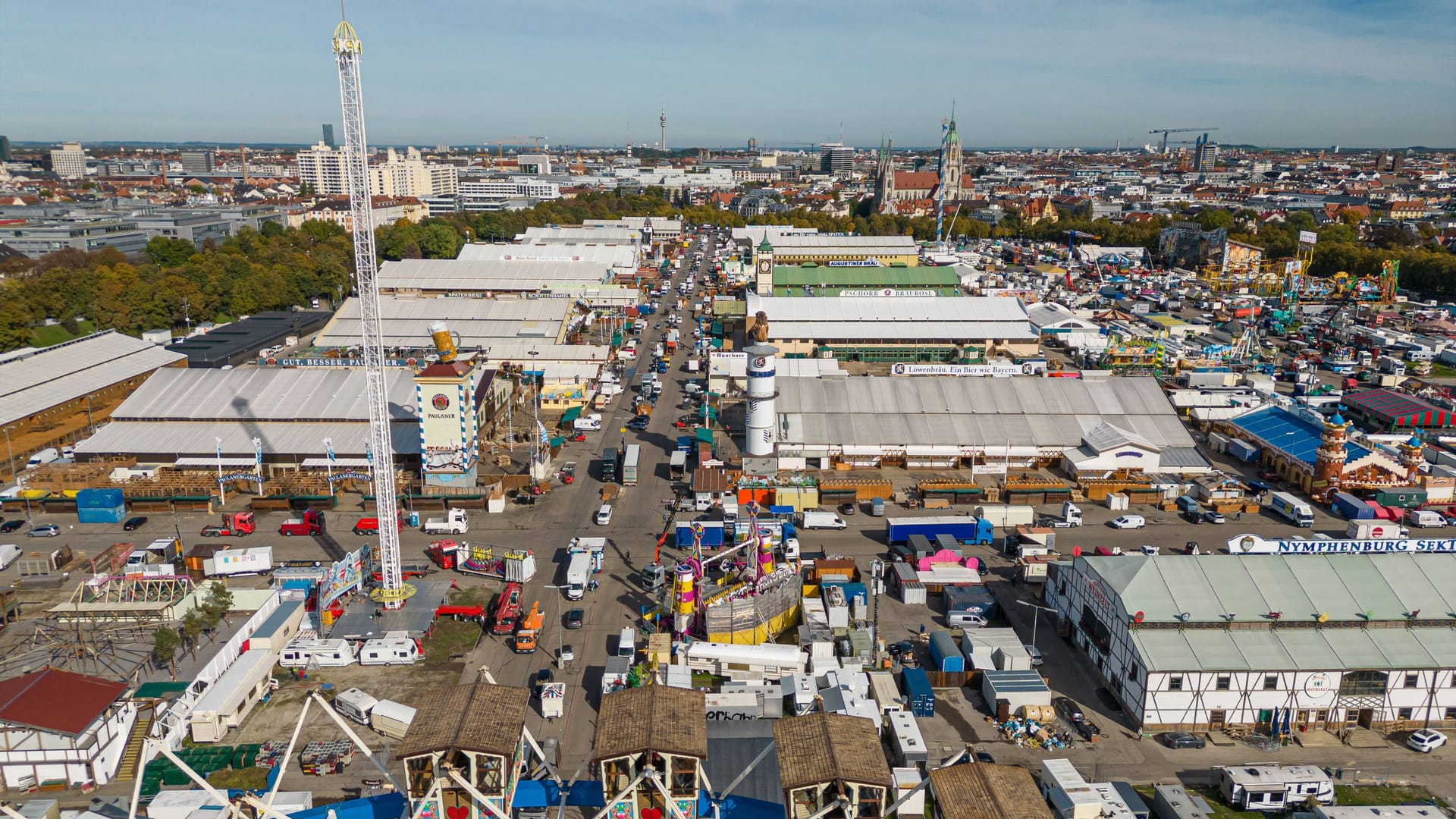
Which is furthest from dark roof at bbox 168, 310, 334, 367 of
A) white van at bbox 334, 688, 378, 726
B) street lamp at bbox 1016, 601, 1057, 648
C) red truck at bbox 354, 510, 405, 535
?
street lamp at bbox 1016, 601, 1057, 648

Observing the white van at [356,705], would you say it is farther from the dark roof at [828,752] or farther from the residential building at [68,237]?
the residential building at [68,237]

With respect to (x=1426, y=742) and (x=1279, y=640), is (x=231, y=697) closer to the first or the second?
(x=1279, y=640)

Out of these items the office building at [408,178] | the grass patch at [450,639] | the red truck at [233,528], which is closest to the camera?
the grass patch at [450,639]

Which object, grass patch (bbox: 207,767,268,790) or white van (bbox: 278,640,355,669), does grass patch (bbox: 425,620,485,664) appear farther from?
grass patch (bbox: 207,767,268,790)

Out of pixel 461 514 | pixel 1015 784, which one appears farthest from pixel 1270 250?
pixel 1015 784

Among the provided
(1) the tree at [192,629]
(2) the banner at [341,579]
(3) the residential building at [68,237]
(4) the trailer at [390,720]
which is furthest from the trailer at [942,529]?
(3) the residential building at [68,237]

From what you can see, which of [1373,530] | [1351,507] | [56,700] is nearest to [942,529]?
[1373,530]
